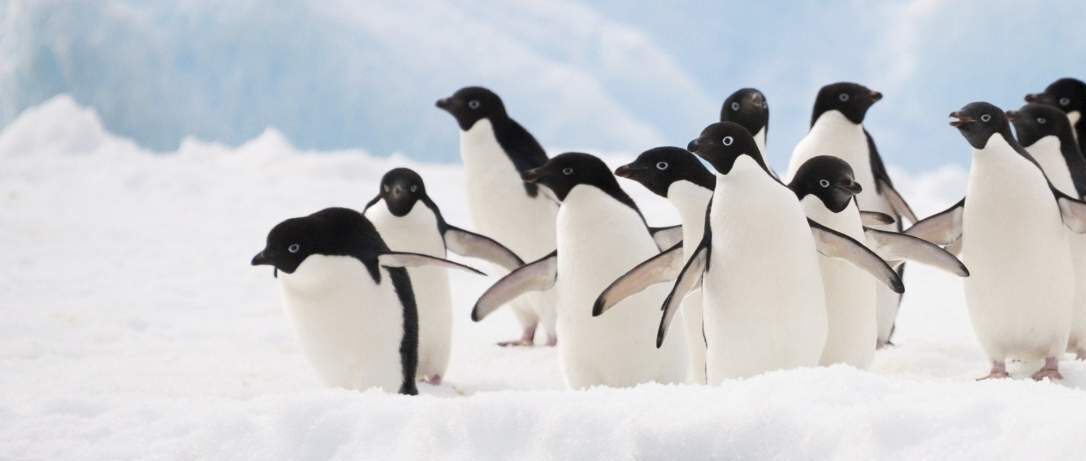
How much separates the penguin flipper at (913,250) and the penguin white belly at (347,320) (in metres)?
1.47

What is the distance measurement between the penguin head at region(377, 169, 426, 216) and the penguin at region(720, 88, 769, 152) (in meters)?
1.13

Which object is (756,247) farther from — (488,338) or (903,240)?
(488,338)

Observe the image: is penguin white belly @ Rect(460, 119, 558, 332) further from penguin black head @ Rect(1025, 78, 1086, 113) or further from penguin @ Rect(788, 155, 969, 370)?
penguin black head @ Rect(1025, 78, 1086, 113)

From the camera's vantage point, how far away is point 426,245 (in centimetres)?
443

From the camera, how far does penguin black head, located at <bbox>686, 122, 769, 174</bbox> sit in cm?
314

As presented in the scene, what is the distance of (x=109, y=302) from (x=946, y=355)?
14.4 ft

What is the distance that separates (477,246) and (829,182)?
1.56 m

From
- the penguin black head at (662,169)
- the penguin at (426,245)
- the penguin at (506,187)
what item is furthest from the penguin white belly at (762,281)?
the penguin at (506,187)

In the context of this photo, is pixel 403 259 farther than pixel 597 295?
Yes

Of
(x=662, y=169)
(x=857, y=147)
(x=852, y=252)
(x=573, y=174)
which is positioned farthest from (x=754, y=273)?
(x=857, y=147)

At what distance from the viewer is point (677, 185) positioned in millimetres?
3492

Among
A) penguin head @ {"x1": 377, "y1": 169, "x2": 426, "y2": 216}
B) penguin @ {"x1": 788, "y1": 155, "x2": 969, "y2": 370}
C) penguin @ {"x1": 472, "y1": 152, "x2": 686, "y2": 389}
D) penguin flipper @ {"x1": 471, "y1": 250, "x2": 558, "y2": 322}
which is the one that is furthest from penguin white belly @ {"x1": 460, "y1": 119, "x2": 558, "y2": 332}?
penguin @ {"x1": 788, "y1": 155, "x2": 969, "y2": 370}

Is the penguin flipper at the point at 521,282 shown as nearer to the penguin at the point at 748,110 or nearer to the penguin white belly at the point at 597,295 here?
the penguin white belly at the point at 597,295

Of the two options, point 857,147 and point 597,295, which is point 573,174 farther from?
point 857,147
